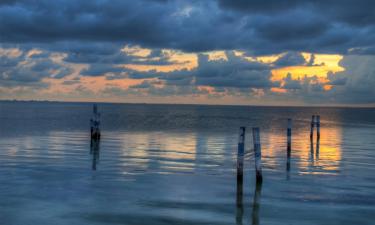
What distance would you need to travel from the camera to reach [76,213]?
1513 cm

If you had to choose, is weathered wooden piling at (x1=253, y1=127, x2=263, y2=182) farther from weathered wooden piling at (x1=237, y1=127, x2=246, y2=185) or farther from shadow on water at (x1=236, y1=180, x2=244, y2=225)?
shadow on water at (x1=236, y1=180, x2=244, y2=225)

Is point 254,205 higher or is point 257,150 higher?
point 257,150

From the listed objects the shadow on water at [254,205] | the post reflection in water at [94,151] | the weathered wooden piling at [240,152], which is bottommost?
the shadow on water at [254,205]

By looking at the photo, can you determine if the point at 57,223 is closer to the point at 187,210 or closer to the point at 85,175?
the point at 187,210

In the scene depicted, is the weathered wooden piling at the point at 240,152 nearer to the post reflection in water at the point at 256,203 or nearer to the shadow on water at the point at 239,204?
the shadow on water at the point at 239,204

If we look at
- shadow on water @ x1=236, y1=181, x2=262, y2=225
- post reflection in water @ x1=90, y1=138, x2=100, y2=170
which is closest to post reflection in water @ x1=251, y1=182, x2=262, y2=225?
shadow on water @ x1=236, y1=181, x2=262, y2=225

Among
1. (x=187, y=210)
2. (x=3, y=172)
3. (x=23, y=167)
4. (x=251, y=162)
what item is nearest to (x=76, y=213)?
(x=187, y=210)

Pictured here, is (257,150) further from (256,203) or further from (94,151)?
(94,151)

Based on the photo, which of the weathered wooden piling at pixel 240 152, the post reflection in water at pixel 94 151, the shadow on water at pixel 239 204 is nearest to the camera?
the shadow on water at pixel 239 204

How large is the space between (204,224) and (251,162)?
15.3 metres

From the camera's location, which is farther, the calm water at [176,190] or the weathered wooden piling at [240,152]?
the weathered wooden piling at [240,152]

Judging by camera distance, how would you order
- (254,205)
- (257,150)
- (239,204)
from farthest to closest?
(257,150) < (239,204) < (254,205)

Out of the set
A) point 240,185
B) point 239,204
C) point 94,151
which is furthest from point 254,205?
point 94,151

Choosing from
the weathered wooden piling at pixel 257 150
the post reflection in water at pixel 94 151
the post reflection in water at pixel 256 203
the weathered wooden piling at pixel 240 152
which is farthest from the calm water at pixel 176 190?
the weathered wooden piling at pixel 257 150
